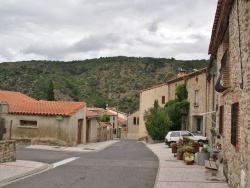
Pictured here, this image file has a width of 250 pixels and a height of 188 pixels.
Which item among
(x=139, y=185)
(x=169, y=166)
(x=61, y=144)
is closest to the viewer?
(x=139, y=185)

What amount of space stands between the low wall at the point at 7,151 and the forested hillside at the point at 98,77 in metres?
58.1

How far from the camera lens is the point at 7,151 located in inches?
668

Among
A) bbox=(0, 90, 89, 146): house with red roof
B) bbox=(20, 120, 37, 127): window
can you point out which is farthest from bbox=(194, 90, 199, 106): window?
bbox=(20, 120, 37, 127): window

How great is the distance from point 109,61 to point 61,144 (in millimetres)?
76583

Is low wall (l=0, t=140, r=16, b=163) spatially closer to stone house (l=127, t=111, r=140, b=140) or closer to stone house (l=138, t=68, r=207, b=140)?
stone house (l=138, t=68, r=207, b=140)

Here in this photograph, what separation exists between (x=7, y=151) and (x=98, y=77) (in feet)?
261

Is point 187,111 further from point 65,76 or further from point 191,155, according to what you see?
point 65,76

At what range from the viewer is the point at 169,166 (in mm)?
17000

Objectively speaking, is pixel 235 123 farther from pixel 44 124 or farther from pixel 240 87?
pixel 44 124

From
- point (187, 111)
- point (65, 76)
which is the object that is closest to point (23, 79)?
point (65, 76)

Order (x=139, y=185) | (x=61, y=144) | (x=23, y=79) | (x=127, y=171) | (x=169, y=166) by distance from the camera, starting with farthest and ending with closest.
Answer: (x=23, y=79), (x=61, y=144), (x=169, y=166), (x=127, y=171), (x=139, y=185)

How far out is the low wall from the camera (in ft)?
54.0

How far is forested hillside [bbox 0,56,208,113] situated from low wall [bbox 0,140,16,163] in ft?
191

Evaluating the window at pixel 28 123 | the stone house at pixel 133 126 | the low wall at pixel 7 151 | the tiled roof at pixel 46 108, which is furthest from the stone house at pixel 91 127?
the stone house at pixel 133 126
